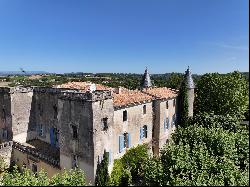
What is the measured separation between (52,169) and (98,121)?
8.51 meters

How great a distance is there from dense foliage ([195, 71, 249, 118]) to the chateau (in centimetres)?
507

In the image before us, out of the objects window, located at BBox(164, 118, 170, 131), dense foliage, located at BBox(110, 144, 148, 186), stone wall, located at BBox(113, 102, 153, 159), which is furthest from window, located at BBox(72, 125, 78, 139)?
window, located at BBox(164, 118, 170, 131)

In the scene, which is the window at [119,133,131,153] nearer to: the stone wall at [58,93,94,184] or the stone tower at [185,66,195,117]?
the stone wall at [58,93,94,184]

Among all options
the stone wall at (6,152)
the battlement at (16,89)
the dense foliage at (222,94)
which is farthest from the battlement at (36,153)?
the dense foliage at (222,94)

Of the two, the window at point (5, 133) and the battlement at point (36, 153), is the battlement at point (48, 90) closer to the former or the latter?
the window at point (5, 133)

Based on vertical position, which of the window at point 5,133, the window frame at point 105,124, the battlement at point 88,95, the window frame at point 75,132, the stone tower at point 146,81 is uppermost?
the stone tower at point 146,81

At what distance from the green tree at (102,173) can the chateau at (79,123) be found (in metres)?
0.45

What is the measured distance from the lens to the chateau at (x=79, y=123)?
25.8 m

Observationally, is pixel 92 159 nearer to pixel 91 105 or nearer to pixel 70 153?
pixel 70 153

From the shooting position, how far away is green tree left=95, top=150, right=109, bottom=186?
25.2 metres

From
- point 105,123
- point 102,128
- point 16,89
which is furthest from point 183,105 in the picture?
point 16,89

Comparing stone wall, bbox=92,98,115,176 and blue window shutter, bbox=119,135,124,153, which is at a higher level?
stone wall, bbox=92,98,115,176

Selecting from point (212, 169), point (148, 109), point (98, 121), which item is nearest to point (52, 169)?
point (98, 121)

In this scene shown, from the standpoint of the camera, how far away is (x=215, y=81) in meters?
44.9
